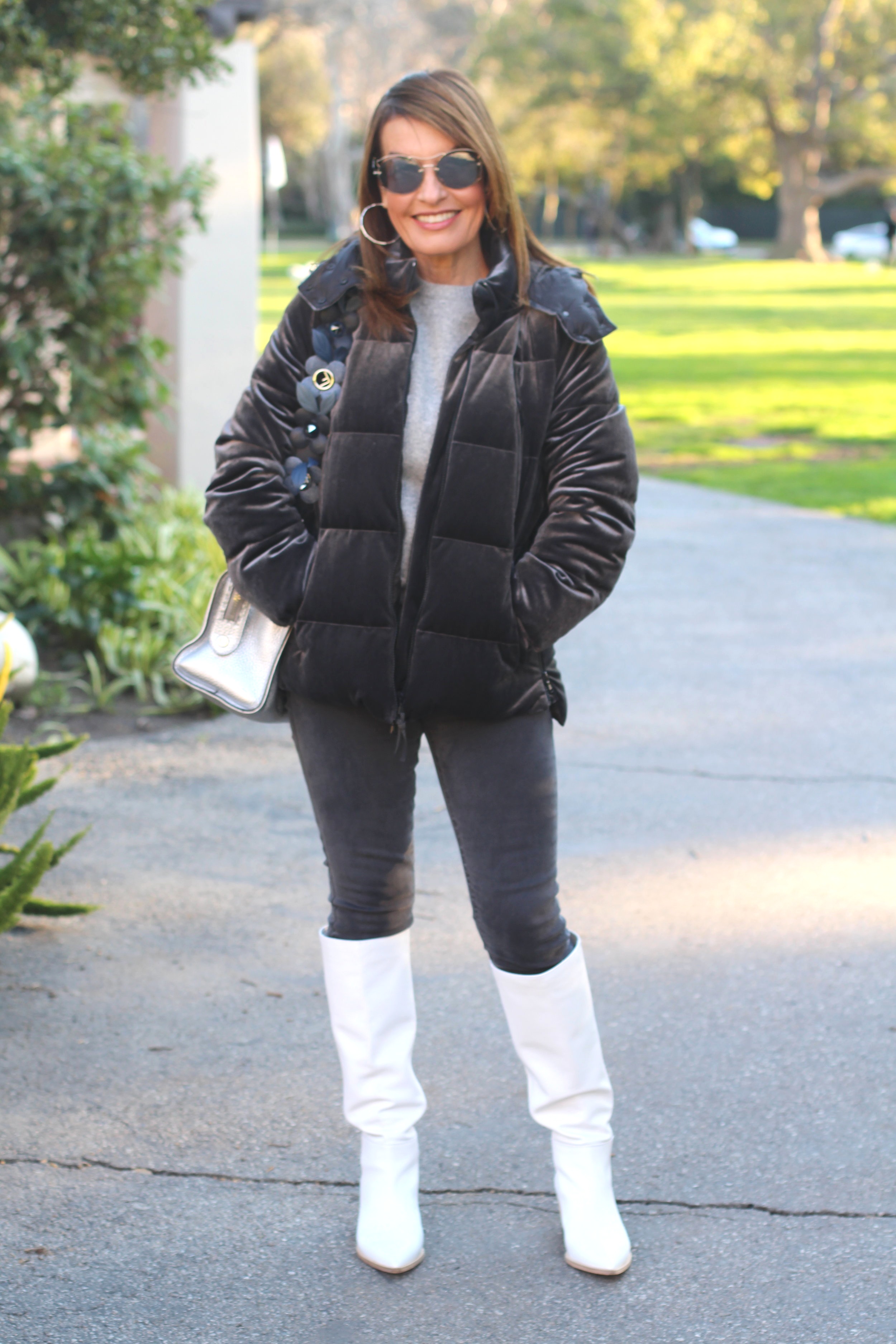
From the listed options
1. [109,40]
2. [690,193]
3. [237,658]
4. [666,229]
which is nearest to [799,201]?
[690,193]

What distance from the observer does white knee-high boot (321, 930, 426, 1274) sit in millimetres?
2654

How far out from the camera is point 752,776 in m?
5.30

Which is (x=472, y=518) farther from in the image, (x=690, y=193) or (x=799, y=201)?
(x=690, y=193)

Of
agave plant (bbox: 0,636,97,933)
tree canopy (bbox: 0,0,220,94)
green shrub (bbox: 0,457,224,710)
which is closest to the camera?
agave plant (bbox: 0,636,97,933)

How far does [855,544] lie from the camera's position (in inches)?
361

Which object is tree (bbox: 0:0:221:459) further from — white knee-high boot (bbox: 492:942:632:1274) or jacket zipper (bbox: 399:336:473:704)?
white knee-high boot (bbox: 492:942:632:1274)

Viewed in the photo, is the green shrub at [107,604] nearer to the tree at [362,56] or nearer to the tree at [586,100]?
the tree at [362,56]

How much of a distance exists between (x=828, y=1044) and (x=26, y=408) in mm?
4790

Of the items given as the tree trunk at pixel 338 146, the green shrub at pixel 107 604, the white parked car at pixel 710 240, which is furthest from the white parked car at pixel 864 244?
the green shrub at pixel 107 604

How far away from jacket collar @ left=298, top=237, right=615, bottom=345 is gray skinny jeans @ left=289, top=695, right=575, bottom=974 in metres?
0.69

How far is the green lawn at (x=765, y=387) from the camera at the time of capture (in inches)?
459

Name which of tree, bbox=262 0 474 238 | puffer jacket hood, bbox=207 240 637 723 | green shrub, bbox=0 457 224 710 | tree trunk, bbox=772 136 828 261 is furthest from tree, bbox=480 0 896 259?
puffer jacket hood, bbox=207 240 637 723

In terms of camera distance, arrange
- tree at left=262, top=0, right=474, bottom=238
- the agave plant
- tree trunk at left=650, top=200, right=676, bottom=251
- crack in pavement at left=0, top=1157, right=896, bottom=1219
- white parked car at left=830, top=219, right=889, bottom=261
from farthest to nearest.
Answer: tree trunk at left=650, top=200, right=676, bottom=251
tree at left=262, top=0, right=474, bottom=238
white parked car at left=830, top=219, right=889, bottom=261
the agave plant
crack in pavement at left=0, top=1157, right=896, bottom=1219

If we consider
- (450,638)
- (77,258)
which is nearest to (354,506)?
(450,638)
